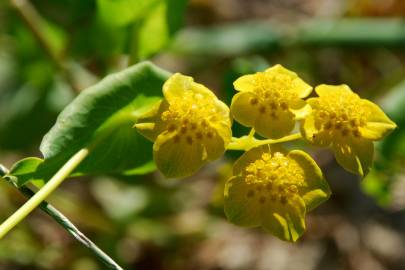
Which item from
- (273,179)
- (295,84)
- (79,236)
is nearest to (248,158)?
(273,179)

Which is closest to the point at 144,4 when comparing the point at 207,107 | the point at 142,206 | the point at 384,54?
the point at 207,107

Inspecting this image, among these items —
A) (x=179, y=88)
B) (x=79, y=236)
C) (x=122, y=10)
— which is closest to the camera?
(x=79, y=236)

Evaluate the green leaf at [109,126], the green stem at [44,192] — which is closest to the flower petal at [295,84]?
the green leaf at [109,126]

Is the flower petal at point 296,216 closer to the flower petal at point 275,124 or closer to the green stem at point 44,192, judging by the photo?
the flower petal at point 275,124

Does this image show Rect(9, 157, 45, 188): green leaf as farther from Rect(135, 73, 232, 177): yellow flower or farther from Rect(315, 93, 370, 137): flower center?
Rect(315, 93, 370, 137): flower center

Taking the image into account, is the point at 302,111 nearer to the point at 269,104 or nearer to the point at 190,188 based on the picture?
the point at 269,104

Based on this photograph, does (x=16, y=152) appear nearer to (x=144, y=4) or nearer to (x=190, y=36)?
(x=190, y=36)
